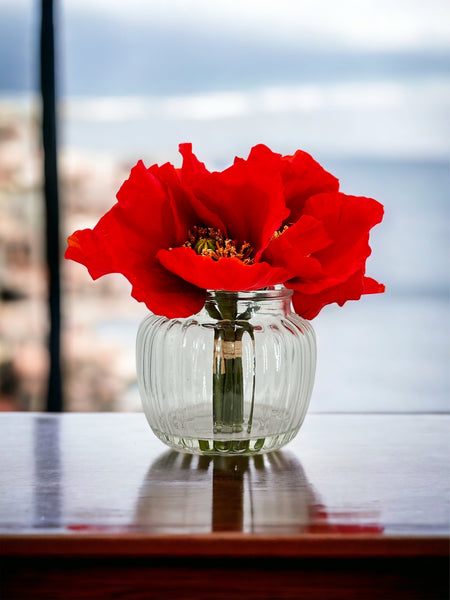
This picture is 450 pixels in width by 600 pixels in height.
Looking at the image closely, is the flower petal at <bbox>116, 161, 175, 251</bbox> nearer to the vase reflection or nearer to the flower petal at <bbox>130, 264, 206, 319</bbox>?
the flower petal at <bbox>130, 264, 206, 319</bbox>

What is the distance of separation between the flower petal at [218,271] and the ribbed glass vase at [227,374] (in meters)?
0.07

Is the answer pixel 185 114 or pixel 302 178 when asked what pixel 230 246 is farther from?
pixel 185 114

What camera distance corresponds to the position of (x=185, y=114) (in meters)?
2.65

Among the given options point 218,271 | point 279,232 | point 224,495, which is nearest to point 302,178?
point 279,232

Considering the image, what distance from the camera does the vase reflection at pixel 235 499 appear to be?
0.60 m

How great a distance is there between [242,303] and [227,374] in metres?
0.08

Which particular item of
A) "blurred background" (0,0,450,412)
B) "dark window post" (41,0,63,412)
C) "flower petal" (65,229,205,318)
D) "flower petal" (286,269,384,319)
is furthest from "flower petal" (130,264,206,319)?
"blurred background" (0,0,450,412)

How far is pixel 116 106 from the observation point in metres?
2.58

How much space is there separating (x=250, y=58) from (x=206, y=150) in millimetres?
359

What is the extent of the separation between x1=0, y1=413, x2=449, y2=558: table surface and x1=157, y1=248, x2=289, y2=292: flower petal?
0.65ft

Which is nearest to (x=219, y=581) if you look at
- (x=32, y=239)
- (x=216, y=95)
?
(x=32, y=239)

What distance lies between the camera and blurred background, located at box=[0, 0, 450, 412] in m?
2.20

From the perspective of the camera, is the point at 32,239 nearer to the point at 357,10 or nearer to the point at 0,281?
the point at 0,281

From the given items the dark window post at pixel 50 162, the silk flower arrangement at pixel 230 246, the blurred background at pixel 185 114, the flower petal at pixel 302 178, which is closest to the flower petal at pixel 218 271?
the silk flower arrangement at pixel 230 246
